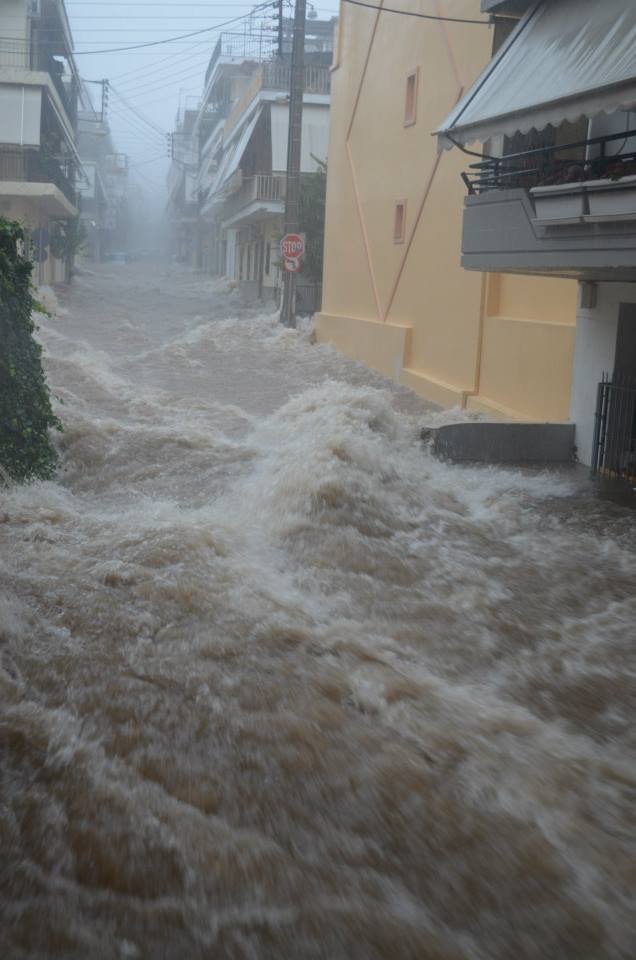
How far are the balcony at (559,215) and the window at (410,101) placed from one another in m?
7.19

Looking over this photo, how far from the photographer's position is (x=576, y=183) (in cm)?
919

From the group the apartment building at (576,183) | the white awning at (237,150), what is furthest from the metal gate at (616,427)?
the white awning at (237,150)

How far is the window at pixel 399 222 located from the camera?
19405 millimetres

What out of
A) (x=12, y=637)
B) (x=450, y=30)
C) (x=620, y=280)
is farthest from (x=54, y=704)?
(x=450, y=30)

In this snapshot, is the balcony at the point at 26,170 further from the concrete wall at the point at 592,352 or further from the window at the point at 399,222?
the concrete wall at the point at 592,352

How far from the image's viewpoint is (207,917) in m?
3.68

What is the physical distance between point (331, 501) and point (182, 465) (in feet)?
8.82

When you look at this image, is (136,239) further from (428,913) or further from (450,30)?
(428,913)

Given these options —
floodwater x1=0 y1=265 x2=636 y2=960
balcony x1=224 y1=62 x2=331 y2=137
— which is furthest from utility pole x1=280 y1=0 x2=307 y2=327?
floodwater x1=0 y1=265 x2=636 y2=960

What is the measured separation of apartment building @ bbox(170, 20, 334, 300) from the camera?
33.0m

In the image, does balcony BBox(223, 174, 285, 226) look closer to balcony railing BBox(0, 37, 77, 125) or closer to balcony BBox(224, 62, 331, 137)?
balcony BBox(224, 62, 331, 137)

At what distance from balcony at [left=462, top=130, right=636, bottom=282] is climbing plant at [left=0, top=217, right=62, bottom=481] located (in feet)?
15.4

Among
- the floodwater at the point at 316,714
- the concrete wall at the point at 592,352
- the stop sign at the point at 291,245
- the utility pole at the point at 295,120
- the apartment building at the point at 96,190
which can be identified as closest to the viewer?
the floodwater at the point at 316,714

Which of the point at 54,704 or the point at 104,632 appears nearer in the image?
the point at 54,704
